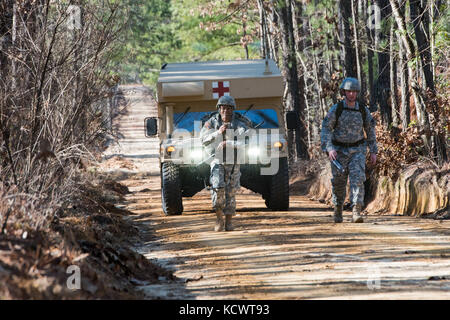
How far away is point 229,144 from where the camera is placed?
411 inches

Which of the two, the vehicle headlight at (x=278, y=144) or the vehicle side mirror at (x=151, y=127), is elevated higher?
the vehicle side mirror at (x=151, y=127)

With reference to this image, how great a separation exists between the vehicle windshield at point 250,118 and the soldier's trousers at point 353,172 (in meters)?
2.17

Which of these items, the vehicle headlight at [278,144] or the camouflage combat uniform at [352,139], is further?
the vehicle headlight at [278,144]

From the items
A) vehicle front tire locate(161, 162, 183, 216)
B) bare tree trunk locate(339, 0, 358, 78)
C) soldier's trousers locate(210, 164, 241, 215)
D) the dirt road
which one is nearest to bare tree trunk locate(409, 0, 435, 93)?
the dirt road

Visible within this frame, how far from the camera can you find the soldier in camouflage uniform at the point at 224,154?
34.3 feet

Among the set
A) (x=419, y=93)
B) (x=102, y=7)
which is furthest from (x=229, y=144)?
(x=419, y=93)

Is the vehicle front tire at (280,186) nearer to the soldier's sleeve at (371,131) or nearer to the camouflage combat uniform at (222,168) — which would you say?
the soldier's sleeve at (371,131)

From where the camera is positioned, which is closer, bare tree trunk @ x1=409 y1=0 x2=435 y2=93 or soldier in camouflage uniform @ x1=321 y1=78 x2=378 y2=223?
soldier in camouflage uniform @ x1=321 y1=78 x2=378 y2=223

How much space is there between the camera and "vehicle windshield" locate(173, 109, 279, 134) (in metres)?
13.2

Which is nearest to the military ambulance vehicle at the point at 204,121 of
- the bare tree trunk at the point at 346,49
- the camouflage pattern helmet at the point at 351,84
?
the camouflage pattern helmet at the point at 351,84

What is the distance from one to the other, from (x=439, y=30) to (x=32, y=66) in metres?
8.32

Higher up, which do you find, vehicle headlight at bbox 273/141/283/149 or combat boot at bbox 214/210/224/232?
vehicle headlight at bbox 273/141/283/149

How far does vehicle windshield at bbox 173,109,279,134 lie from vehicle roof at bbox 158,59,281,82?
1.96 feet

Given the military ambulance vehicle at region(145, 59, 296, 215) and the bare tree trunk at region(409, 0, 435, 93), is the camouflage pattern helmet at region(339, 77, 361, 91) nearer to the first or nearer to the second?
the military ambulance vehicle at region(145, 59, 296, 215)
